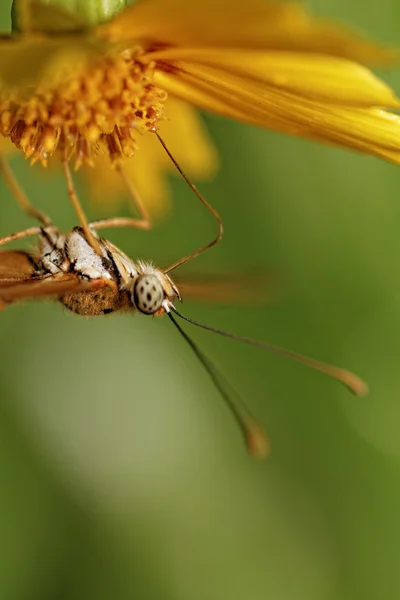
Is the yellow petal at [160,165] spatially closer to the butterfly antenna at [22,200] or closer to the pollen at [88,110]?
the butterfly antenna at [22,200]

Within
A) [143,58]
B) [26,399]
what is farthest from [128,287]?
[26,399]

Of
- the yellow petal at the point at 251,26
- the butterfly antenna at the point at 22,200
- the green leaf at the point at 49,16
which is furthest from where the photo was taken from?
the butterfly antenna at the point at 22,200

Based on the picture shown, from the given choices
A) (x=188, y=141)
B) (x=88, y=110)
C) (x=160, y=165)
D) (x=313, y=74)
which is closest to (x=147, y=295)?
(x=88, y=110)

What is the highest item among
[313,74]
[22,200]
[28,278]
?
[22,200]

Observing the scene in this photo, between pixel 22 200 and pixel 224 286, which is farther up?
pixel 22 200

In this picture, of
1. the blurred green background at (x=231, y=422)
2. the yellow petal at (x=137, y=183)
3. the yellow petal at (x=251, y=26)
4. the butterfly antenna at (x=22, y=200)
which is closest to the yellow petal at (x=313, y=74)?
the yellow petal at (x=251, y=26)

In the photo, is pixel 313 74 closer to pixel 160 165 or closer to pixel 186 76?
pixel 186 76
